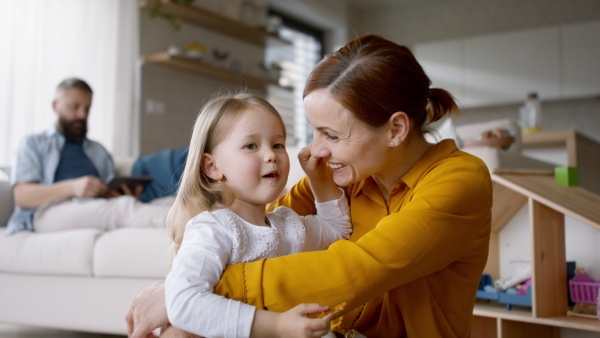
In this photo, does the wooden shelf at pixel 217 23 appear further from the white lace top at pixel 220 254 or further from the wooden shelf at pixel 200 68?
the white lace top at pixel 220 254

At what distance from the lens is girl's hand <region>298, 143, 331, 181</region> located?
1238 millimetres

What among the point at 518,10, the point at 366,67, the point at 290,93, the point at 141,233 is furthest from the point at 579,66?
the point at 366,67

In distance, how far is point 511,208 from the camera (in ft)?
6.55

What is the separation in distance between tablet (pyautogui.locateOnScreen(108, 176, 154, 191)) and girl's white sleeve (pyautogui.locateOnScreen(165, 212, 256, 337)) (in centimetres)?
186

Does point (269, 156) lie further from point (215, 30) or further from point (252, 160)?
point (215, 30)

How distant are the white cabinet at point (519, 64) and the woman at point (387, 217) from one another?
5.04 m

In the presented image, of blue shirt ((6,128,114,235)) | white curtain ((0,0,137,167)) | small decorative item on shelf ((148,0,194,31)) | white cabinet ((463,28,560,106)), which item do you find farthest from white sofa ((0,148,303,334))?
white cabinet ((463,28,560,106))

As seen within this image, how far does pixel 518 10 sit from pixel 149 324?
22.3 feet

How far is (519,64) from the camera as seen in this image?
6.32 meters

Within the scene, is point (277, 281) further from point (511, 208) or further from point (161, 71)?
point (161, 71)

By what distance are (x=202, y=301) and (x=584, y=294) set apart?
1314 mm

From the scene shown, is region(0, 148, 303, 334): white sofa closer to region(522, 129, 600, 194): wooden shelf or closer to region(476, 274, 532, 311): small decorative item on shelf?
region(476, 274, 532, 311): small decorative item on shelf

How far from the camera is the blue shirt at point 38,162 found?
103 inches

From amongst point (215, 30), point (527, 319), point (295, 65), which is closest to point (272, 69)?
point (215, 30)
